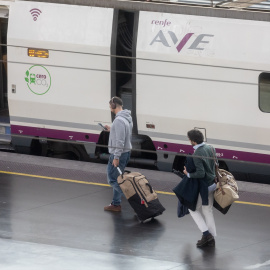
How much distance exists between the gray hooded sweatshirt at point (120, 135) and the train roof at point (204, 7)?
280 cm

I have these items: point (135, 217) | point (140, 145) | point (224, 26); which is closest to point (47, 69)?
point (140, 145)

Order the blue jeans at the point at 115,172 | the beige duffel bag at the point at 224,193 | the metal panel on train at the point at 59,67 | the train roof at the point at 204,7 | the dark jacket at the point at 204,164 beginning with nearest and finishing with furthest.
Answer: the dark jacket at the point at 204,164
the beige duffel bag at the point at 224,193
the blue jeans at the point at 115,172
the train roof at the point at 204,7
the metal panel on train at the point at 59,67

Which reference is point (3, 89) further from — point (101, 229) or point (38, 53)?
point (101, 229)

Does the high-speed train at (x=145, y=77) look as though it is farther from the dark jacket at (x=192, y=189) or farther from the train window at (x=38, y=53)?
the dark jacket at (x=192, y=189)

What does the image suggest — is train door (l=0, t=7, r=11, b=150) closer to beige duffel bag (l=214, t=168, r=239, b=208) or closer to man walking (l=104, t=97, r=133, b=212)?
man walking (l=104, t=97, r=133, b=212)

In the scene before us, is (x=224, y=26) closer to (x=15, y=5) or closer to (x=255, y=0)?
(x=255, y=0)

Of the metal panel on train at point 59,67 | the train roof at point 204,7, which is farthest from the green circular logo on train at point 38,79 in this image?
the train roof at point 204,7

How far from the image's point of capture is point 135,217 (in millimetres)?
12570

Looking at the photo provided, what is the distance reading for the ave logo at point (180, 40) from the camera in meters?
14.7

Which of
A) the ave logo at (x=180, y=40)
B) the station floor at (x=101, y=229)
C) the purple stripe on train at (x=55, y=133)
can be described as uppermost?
the ave logo at (x=180, y=40)

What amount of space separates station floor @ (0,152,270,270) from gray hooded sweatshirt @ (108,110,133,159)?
2.85ft

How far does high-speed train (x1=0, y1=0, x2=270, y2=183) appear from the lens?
572 inches

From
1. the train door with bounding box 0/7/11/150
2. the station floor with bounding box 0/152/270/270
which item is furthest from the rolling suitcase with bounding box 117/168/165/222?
the train door with bounding box 0/7/11/150

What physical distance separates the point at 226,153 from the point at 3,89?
220 inches
